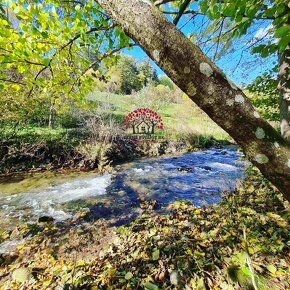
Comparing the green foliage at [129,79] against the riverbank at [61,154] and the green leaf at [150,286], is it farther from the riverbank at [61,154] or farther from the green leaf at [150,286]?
the green leaf at [150,286]

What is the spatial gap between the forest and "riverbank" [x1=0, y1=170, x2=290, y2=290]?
2 cm

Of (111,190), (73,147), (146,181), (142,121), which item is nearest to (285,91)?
(111,190)

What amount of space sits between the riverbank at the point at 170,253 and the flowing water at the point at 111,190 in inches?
38.4

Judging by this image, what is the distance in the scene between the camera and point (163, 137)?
596 inches

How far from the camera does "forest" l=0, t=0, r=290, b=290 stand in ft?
2.87

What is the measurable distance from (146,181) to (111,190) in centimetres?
146

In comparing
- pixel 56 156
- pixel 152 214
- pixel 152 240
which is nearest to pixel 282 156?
pixel 152 240

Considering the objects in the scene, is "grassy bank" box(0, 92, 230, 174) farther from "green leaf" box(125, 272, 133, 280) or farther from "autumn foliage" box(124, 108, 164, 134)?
"green leaf" box(125, 272, 133, 280)

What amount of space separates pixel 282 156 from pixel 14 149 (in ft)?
33.3

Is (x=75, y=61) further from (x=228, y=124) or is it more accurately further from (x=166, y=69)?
(x=228, y=124)

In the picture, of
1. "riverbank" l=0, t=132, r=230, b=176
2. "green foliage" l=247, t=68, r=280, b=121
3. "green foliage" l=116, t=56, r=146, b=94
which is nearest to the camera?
"green foliage" l=247, t=68, r=280, b=121

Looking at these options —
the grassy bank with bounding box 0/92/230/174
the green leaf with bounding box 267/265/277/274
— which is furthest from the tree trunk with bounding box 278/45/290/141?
the grassy bank with bounding box 0/92/230/174

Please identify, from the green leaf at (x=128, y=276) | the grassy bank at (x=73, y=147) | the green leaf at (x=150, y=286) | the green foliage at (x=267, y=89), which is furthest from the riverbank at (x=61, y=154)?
the green leaf at (x=150, y=286)

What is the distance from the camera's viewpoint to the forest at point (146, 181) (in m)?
0.88
